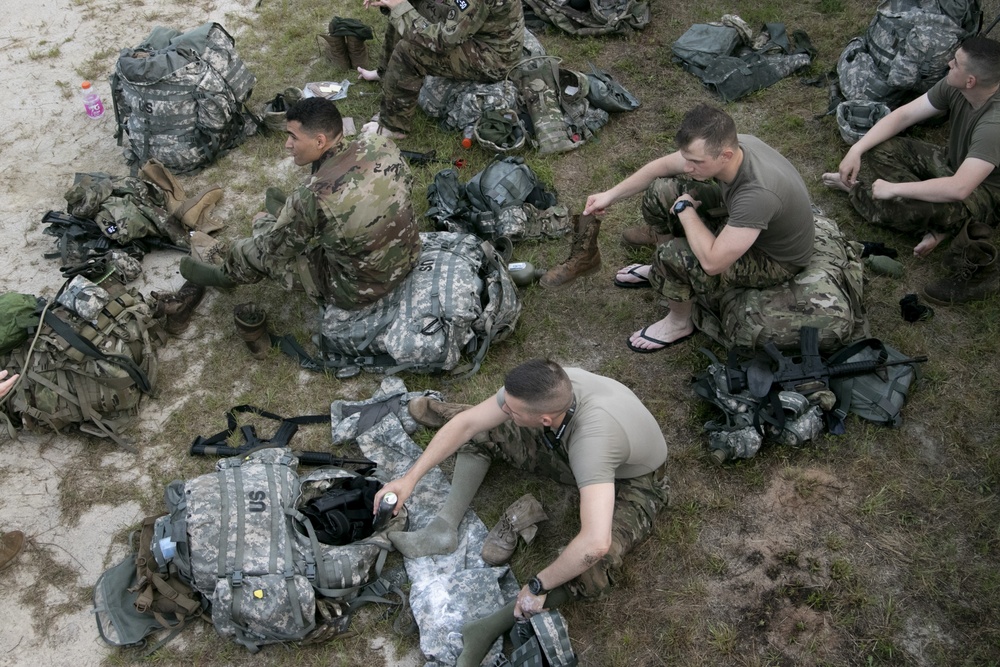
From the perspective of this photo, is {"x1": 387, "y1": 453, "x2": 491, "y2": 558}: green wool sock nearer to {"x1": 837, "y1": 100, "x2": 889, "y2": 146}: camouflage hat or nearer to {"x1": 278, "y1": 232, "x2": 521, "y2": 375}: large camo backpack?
{"x1": 278, "y1": 232, "x2": 521, "y2": 375}: large camo backpack

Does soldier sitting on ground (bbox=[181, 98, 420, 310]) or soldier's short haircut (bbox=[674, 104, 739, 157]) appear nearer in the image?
soldier's short haircut (bbox=[674, 104, 739, 157])

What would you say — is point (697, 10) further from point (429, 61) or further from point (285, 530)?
point (285, 530)

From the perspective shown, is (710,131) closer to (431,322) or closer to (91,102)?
(431,322)

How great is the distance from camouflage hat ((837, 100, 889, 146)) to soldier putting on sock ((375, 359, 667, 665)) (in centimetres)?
452

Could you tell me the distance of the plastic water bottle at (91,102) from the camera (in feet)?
27.0

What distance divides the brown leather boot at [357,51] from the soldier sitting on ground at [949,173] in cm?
521

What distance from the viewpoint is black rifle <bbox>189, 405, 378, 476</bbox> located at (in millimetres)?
5512

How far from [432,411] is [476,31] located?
3.99 metres

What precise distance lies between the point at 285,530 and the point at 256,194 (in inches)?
162

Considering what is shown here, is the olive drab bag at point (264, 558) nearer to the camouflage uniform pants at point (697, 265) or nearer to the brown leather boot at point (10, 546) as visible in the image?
the brown leather boot at point (10, 546)

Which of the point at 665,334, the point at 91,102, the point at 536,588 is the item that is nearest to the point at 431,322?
the point at 665,334

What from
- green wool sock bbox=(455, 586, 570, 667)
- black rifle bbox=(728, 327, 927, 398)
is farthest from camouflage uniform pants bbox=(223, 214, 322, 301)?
black rifle bbox=(728, 327, 927, 398)

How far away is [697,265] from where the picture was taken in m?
5.70

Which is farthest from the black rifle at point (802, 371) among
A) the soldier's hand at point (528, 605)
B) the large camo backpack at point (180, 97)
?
the large camo backpack at point (180, 97)
